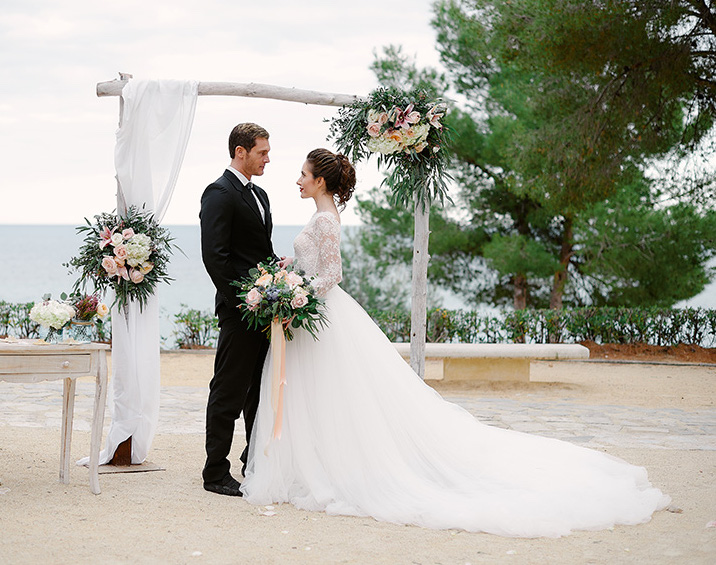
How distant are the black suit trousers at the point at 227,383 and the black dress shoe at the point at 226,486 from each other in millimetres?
27

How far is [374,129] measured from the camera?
5.54 metres

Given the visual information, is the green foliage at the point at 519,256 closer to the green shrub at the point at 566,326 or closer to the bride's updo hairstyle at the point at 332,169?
the green shrub at the point at 566,326

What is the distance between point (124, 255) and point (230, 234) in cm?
73

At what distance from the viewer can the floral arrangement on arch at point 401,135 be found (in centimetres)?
555

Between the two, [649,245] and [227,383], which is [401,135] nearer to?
[227,383]

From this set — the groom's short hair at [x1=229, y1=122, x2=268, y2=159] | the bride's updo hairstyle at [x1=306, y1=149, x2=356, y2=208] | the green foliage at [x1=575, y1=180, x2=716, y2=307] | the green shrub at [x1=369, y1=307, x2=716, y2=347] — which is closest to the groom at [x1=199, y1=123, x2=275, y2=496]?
the groom's short hair at [x1=229, y1=122, x2=268, y2=159]

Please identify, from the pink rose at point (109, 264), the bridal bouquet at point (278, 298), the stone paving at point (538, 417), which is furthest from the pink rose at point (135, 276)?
the stone paving at point (538, 417)

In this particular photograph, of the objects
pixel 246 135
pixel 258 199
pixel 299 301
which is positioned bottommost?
pixel 299 301

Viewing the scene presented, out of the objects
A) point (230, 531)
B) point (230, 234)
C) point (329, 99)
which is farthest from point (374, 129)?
point (230, 531)

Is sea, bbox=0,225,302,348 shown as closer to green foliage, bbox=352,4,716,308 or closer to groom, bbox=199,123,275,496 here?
green foliage, bbox=352,4,716,308

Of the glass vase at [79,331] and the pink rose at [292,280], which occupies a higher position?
the pink rose at [292,280]

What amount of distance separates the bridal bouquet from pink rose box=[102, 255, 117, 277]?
0.87 meters

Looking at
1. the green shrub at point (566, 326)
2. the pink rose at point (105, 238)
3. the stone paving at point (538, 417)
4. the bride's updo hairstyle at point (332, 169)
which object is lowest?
the stone paving at point (538, 417)

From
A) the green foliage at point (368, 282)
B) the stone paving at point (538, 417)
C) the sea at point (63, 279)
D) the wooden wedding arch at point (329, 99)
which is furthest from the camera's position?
the sea at point (63, 279)
